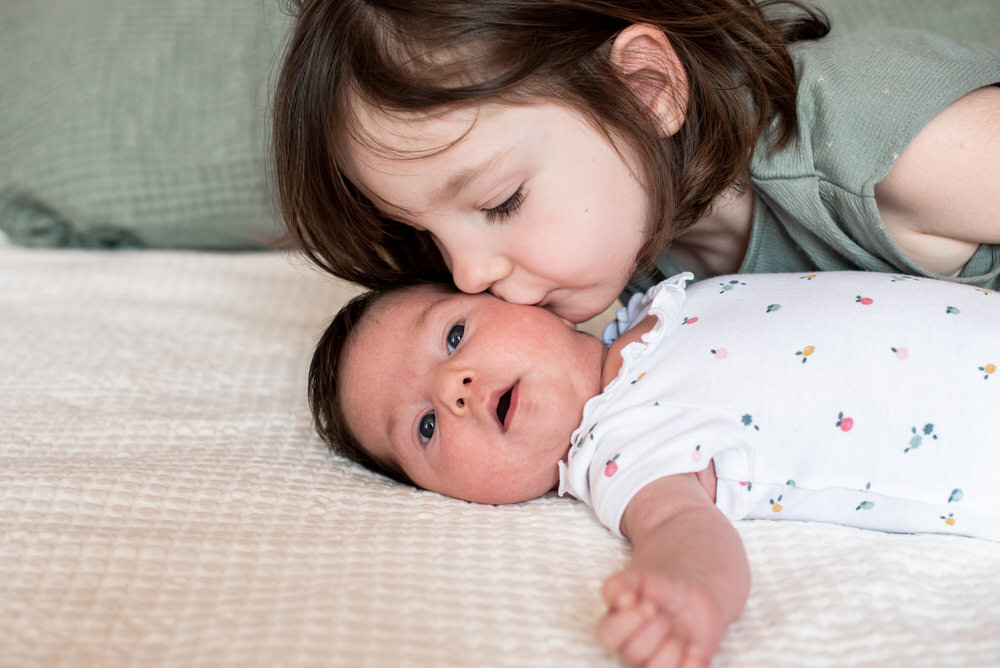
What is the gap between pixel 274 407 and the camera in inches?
45.6

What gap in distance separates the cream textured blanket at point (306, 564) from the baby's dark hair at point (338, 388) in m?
0.02

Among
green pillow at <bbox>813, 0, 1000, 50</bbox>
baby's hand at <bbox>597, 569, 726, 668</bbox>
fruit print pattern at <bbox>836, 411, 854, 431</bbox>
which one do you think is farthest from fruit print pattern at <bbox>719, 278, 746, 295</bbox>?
green pillow at <bbox>813, 0, 1000, 50</bbox>

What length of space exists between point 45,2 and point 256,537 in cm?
147

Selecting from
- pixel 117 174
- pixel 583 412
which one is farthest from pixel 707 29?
pixel 117 174

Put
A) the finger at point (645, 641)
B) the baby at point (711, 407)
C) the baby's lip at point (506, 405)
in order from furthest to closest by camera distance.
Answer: the baby's lip at point (506, 405) < the baby at point (711, 407) < the finger at point (645, 641)

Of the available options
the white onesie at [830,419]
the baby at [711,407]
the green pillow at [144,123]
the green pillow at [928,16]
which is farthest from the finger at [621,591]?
Answer: the green pillow at [928,16]

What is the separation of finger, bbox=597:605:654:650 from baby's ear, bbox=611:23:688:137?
588mm

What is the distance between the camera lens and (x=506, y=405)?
1.00 m

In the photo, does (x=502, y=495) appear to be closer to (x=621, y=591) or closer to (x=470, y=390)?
(x=470, y=390)

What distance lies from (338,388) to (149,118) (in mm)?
930

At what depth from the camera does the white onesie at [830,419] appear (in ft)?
2.78

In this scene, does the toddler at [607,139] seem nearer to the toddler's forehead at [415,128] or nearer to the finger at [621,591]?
the toddler's forehead at [415,128]

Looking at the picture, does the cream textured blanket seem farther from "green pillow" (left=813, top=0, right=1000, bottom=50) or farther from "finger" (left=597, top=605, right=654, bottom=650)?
"green pillow" (left=813, top=0, right=1000, bottom=50)

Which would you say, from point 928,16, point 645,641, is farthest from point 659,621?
point 928,16
